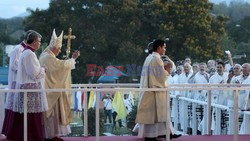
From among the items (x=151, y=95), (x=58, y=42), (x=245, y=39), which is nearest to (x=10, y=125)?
(x=58, y=42)

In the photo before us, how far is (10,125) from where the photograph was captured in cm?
849

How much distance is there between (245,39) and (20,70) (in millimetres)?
36801

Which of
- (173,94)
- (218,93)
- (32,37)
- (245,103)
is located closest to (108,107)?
(173,94)

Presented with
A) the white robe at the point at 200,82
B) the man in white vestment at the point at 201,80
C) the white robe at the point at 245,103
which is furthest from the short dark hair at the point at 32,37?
the white robe at the point at 200,82

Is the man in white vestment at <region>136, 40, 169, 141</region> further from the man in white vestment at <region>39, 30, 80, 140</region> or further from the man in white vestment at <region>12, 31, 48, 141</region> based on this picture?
the man in white vestment at <region>12, 31, 48, 141</region>

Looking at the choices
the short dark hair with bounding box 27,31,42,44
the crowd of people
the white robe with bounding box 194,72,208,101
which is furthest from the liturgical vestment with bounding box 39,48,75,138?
the white robe with bounding box 194,72,208,101

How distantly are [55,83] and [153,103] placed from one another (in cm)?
160

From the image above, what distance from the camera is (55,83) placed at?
28.6 ft

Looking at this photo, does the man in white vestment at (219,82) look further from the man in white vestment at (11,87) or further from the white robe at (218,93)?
the man in white vestment at (11,87)

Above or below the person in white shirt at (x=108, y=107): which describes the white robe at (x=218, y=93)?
above

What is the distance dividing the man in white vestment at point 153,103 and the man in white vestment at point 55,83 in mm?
1197

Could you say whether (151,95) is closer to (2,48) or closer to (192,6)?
(192,6)

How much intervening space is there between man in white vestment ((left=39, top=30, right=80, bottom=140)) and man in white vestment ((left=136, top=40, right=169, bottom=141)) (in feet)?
3.93

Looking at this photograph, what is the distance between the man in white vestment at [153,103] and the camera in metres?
8.57
